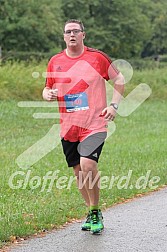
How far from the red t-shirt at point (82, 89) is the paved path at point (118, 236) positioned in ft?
3.51

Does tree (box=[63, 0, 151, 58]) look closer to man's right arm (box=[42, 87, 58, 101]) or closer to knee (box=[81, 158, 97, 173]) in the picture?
man's right arm (box=[42, 87, 58, 101])

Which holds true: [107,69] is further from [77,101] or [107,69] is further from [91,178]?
[91,178]

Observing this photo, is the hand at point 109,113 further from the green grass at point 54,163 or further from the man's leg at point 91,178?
the green grass at point 54,163

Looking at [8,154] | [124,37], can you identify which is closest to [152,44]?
[124,37]

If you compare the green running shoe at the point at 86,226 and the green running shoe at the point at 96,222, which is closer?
the green running shoe at the point at 96,222

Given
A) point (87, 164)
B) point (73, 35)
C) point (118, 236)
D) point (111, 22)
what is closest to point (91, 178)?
point (87, 164)

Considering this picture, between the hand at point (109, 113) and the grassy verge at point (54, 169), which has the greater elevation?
the hand at point (109, 113)

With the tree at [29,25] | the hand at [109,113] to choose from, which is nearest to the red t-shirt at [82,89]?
the hand at [109,113]

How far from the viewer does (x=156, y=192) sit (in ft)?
34.4

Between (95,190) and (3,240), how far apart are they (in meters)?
1.16

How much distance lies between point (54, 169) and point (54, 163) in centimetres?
88

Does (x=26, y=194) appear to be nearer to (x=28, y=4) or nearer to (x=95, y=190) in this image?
(x=95, y=190)

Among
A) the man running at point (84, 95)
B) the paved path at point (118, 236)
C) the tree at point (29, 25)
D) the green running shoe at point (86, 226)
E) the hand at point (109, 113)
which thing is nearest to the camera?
the paved path at point (118, 236)

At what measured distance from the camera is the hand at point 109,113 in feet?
23.0
